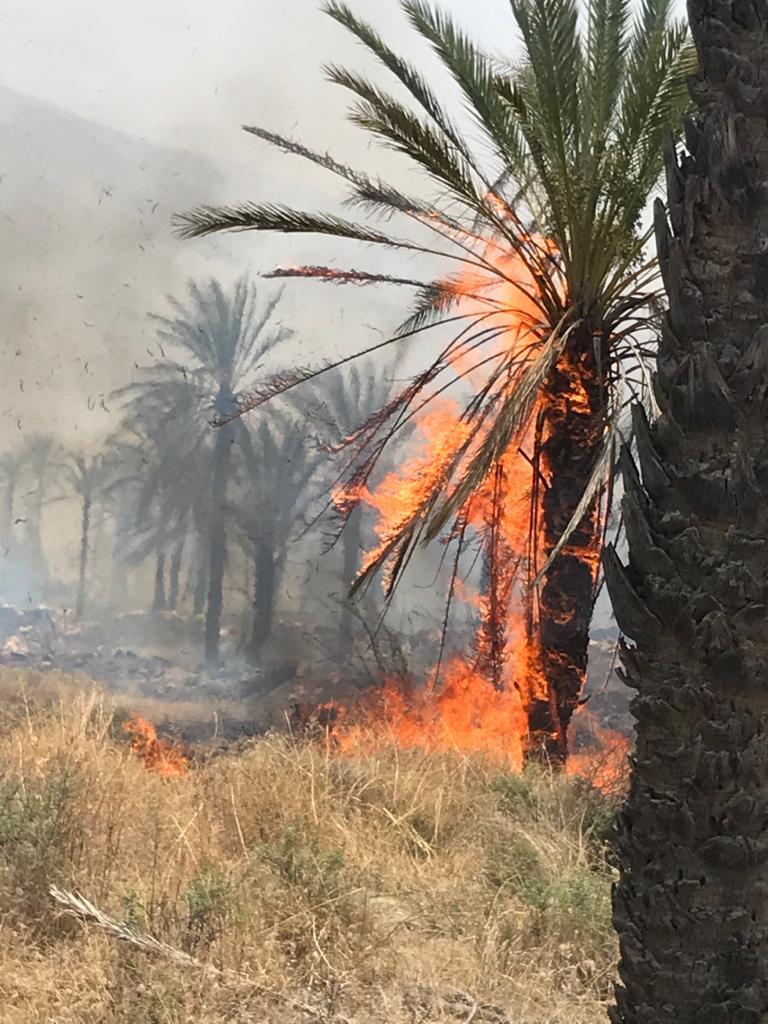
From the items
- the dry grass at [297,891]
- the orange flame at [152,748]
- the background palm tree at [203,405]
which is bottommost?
the orange flame at [152,748]

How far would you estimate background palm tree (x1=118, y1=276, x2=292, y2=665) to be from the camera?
29.6 ft

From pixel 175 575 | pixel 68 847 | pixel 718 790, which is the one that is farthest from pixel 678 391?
pixel 175 575

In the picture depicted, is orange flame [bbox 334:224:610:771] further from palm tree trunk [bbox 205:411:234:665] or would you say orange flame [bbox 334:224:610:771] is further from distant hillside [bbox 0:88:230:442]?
distant hillside [bbox 0:88:230:442]

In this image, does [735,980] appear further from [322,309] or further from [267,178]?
[267,178]

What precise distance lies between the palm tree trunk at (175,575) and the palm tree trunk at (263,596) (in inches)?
29.4

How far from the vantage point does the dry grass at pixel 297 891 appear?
3.11 meters

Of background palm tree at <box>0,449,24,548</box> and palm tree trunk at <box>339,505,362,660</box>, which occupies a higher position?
background palm tree at <box>0,449,24,548</box>

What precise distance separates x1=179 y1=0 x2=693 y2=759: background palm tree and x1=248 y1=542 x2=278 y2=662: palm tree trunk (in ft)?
9.66

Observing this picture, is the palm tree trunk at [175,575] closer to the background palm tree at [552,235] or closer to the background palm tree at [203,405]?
the background palm tree at [203,405]

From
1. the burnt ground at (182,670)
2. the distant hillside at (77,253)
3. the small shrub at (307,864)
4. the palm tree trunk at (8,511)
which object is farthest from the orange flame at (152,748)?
the small shrub at (307,864)

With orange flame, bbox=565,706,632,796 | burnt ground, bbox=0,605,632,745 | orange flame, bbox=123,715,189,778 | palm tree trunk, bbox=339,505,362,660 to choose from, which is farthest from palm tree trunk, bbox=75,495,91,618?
orange flame, bbox=565,706,632,796

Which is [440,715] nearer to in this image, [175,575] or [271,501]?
[271,501]

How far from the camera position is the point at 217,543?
30.2ft

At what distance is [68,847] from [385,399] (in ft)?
21.3
